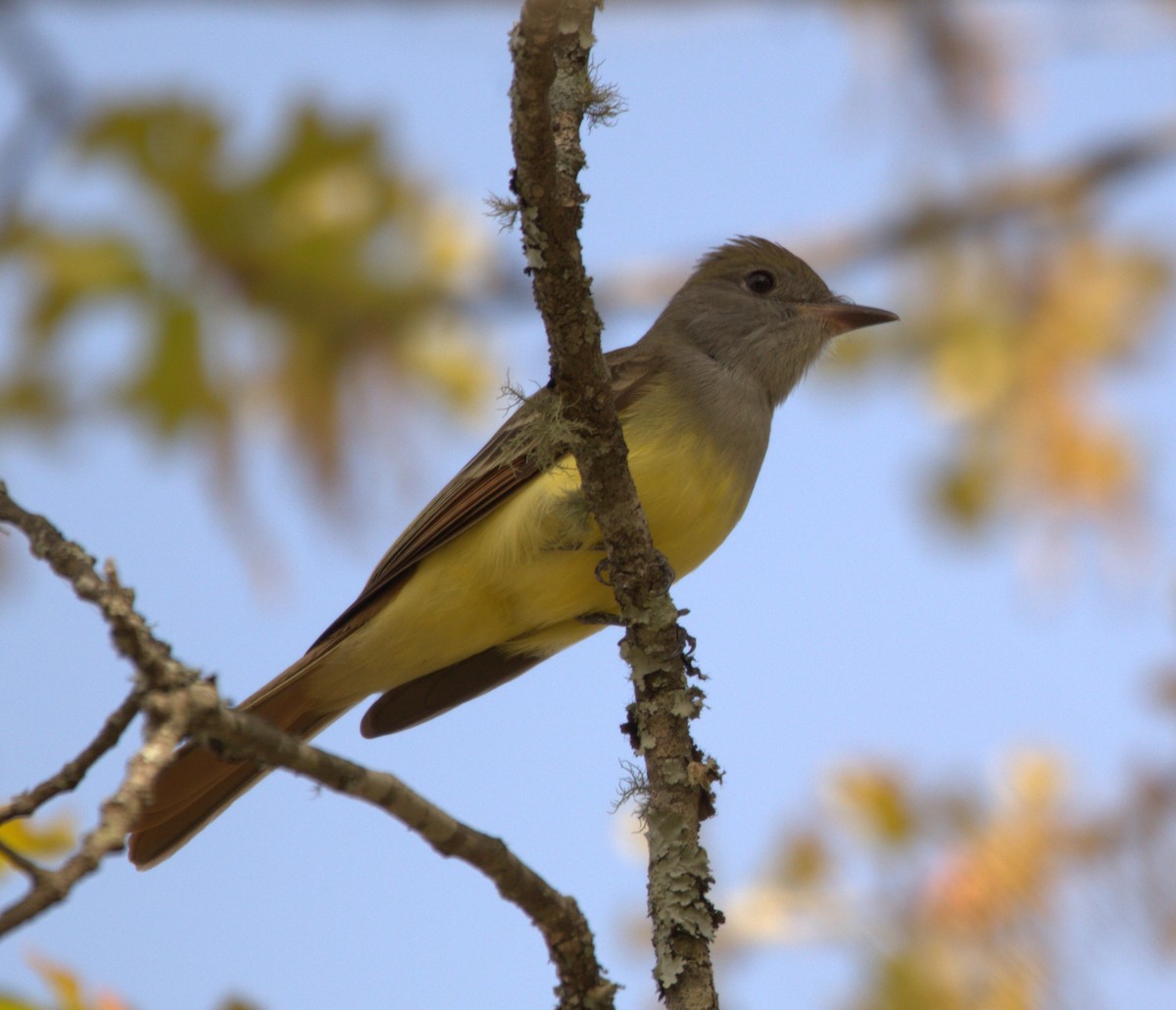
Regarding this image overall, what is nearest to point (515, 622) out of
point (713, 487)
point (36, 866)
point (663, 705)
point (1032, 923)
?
point (713, 487)

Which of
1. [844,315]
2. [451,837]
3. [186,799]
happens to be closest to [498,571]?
[186,799]

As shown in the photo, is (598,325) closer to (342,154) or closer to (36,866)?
(36,866)

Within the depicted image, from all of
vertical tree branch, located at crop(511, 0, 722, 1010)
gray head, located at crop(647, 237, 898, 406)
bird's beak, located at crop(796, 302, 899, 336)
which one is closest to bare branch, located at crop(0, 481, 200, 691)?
vertical tree branch, located at crop(511, 0, 722, 1010)

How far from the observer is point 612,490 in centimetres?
369

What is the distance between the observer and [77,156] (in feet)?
15.9

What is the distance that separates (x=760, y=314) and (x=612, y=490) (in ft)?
9.26

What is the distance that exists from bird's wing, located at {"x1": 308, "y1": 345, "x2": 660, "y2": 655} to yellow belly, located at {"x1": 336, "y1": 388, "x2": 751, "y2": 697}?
46 mm

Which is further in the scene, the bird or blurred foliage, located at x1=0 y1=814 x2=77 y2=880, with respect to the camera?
the bird

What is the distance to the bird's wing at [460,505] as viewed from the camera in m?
4.86

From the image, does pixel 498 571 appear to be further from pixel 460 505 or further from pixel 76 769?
pixel 76 769

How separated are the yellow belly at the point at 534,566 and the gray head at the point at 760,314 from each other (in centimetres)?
101

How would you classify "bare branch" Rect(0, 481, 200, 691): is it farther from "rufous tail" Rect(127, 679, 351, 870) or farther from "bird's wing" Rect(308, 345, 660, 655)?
"bird's wing" Rect(308, 345, 660, 655)

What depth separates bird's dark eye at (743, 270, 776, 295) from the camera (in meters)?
6.55

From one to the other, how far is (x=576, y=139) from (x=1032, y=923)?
2.18 meters
